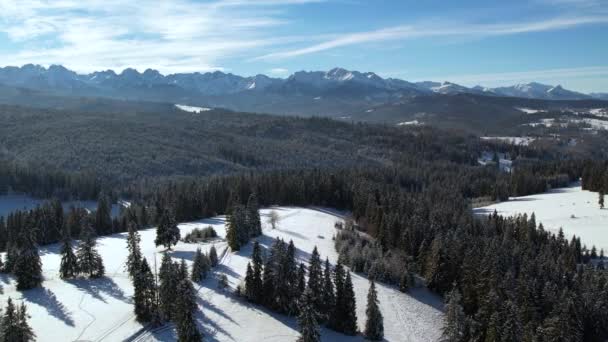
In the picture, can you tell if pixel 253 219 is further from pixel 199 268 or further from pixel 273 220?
pixel 199 268

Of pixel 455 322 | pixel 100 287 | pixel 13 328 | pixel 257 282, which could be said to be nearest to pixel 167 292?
pixel 257 282

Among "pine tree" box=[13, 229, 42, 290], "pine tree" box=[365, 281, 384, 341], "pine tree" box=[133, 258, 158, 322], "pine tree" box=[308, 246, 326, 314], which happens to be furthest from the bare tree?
"pine tree" box=[133, 258, 158, 322]

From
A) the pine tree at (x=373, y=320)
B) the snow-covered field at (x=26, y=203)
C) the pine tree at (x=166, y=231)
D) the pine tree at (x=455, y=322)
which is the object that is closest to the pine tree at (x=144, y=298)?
the pine tree at (x=373, y=320)

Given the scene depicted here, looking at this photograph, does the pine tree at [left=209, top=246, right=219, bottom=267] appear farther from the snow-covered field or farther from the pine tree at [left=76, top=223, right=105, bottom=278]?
the snow-covered field

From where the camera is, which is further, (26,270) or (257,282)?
(26,270)

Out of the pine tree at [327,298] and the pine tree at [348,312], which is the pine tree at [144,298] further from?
the pine tree at [348,312]
